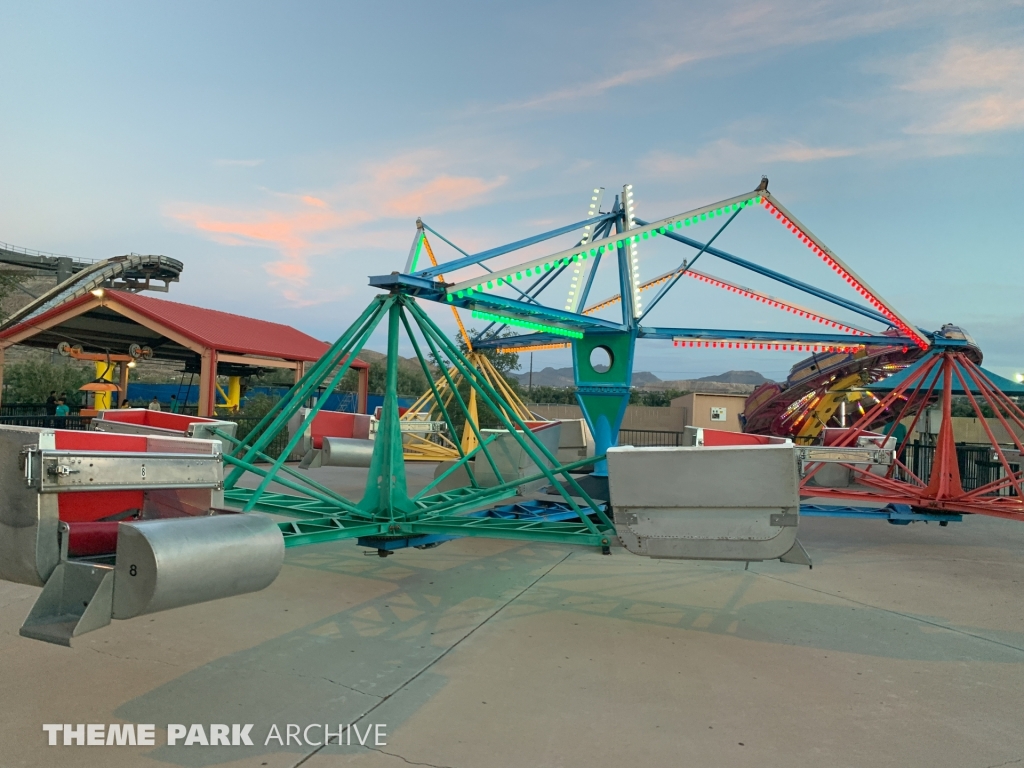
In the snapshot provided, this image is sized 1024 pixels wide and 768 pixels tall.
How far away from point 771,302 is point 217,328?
12.9 meters

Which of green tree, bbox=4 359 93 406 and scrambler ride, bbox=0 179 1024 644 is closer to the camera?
scrambler ride, bbox=0 179 1024 644

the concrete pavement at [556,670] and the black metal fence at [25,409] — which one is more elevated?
the black metal fence at [25,409]

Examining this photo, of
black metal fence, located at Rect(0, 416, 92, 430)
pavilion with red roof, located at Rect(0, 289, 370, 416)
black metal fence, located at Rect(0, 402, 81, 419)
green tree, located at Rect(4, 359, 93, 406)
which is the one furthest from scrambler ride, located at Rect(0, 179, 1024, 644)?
green tree, located at Rect(4, 359, 93, 406)

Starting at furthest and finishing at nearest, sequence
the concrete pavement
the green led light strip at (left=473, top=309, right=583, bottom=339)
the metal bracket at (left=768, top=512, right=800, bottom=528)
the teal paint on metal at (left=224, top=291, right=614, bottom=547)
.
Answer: the green led light strip at (left=473, top=309, right=583, bottom=339) → the teal paint on metal at (left=224, top=291, right=614, bottom=547) → the metal bracket at (left=768, top=512, right=800, bottom=528) → the concrete pavement

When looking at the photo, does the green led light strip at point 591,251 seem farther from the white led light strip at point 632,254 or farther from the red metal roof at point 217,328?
the red metal roof at point 217,328

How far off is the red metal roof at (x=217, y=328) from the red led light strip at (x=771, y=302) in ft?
33.0

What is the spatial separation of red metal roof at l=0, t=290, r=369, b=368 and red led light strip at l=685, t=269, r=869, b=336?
1005cm

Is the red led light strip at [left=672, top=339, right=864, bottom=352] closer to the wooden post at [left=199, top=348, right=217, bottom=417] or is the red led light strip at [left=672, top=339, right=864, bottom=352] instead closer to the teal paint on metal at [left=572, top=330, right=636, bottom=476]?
the teal paint on metal at [left=572, top=330, right=636, bottom=476]

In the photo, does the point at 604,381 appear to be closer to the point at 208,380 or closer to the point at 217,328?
the point at 208,380

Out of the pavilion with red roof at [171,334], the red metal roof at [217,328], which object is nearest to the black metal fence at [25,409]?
the pavilion with red roof at [171,334]

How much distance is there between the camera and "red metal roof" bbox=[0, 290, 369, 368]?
1527 centimetres

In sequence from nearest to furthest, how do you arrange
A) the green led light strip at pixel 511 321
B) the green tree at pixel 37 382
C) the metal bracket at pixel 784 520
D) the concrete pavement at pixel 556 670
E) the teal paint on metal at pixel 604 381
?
the concrete pavement at pixel 556 670
the metal bracket at pixel 784 520
the green led light strip at pixel 511 321
the teal paint on metal at pixel 604 381
the green tree at pixel 37 382

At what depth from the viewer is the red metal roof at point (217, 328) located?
15273 mm

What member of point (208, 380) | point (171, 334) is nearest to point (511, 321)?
point (208, 380)
